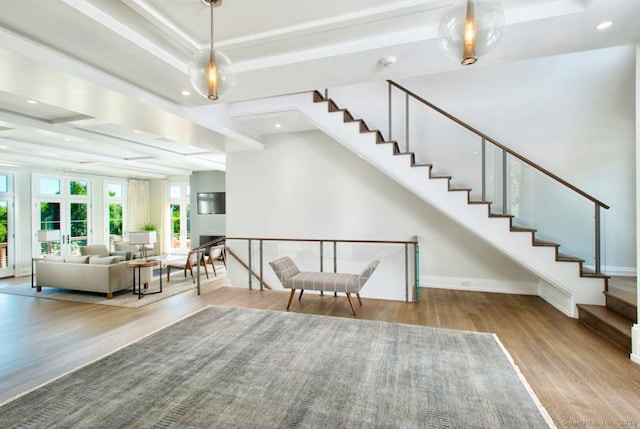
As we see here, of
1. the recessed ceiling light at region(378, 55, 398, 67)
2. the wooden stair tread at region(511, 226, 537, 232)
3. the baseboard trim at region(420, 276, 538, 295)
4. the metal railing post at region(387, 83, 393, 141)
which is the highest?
the metal railing post at region(387, 83, 393, 141)

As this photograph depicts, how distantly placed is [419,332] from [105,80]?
4389 mm

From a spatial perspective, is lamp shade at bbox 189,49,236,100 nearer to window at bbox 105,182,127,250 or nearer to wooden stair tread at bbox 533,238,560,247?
wooden stair tread at bbox 533,238,560,247

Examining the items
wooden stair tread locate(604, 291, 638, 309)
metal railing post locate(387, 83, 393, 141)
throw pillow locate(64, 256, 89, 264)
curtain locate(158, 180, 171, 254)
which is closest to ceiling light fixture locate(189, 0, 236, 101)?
metal railing post locate(387, 83, 393, 141)

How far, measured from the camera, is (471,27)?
1.62 meters

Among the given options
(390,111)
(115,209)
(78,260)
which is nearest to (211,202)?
(115,209)

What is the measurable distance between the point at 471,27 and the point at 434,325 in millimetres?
3392

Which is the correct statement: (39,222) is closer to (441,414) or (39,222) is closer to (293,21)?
(293,21)

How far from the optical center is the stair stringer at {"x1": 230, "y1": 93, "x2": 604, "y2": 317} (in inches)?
164

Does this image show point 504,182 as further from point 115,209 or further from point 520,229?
point 115,209

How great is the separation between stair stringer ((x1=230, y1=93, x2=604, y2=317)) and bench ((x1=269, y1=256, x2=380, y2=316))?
1.47 metres

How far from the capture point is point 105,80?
3104 mm

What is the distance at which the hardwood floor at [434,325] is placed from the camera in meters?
2.45

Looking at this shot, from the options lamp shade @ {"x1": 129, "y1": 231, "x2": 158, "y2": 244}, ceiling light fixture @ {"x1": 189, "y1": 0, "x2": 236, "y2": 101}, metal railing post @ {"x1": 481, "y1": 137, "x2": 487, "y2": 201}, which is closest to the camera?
ceiling light fixture @ {"x1": 189, "y1": 0, "x2": 236, "y2": 101}

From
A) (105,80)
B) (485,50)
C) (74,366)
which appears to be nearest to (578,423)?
(485,50)
